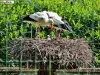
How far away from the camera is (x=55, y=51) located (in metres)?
3.95

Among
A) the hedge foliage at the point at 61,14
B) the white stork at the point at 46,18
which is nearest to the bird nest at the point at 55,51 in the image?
A: the white stork at the point at 46,18

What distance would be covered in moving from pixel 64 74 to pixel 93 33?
66 cm

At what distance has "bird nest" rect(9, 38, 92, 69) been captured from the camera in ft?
13.0

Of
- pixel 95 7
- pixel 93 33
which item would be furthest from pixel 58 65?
pixel 95 7

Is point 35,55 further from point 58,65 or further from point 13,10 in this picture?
point 13,10

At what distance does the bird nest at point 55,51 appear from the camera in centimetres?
395

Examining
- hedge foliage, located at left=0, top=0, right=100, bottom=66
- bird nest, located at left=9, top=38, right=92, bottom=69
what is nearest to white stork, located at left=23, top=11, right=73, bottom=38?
bird nest, located at left=9, top=38, right=92, bottom=69

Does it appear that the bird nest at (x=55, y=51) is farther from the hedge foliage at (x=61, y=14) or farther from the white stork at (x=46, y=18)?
the hedge foliage at (x=61, y=14)

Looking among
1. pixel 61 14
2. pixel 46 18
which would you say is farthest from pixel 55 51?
pixel 61 14

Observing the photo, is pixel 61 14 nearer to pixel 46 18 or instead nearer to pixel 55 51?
pixel 46 18

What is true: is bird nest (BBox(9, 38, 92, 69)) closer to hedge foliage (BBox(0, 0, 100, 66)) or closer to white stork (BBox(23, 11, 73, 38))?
white stork (BBox(23, 11, 73, 38))

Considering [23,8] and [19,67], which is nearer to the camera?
[19,67]

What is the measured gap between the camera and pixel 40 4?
5883 millimetres

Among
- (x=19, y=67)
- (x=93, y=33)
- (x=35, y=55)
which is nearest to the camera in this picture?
(x=35, y=55)
